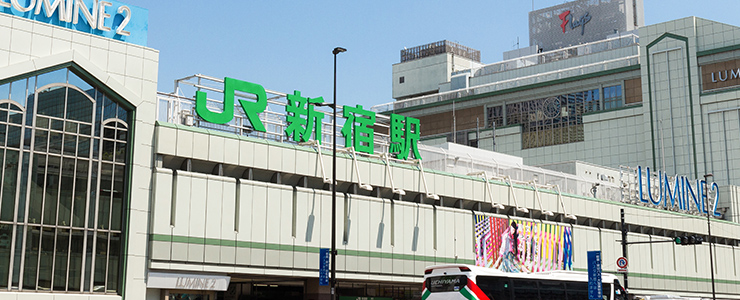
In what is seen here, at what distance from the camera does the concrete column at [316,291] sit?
1639 inches

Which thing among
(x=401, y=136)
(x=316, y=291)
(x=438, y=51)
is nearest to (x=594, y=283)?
(x=401, y=136)

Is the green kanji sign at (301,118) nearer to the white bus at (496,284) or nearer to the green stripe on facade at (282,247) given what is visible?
the green stripe on facade at (282,247)

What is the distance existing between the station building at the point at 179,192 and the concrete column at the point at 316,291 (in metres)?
0.09

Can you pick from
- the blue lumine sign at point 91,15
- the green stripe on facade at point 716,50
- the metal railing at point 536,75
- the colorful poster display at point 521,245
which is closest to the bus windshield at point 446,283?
the colorful poster display at point 521,245

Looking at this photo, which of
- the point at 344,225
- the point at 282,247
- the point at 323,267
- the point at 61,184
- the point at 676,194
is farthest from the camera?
the point at 676,194

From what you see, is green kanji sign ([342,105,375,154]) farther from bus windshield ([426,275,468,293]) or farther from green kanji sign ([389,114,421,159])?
bus windshield ([426,275,468,293])

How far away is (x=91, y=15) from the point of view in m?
34.1

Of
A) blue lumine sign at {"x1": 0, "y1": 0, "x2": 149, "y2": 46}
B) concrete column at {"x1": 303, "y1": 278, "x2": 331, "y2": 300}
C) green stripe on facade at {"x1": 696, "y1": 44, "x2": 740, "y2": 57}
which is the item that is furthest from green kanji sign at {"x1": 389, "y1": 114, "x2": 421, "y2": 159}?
green stripe on facade at {"x1": 696, "y1": 44, "x2": 740, "y2": 57}

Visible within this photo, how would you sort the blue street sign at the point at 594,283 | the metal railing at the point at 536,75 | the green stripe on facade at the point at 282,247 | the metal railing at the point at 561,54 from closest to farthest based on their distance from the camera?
the green stripe on facade at the point at 282,247, the blue street sign at the point at 594,283, the metal railing at the point at 536,75, the metal railing at the point at 561,54

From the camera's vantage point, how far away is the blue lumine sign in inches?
1277

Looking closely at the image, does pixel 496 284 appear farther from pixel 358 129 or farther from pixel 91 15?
pixel 91 15

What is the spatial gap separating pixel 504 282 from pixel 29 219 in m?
19.0

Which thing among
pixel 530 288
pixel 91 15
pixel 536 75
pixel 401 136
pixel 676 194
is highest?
pixel 536 75

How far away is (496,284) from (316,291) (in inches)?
399
